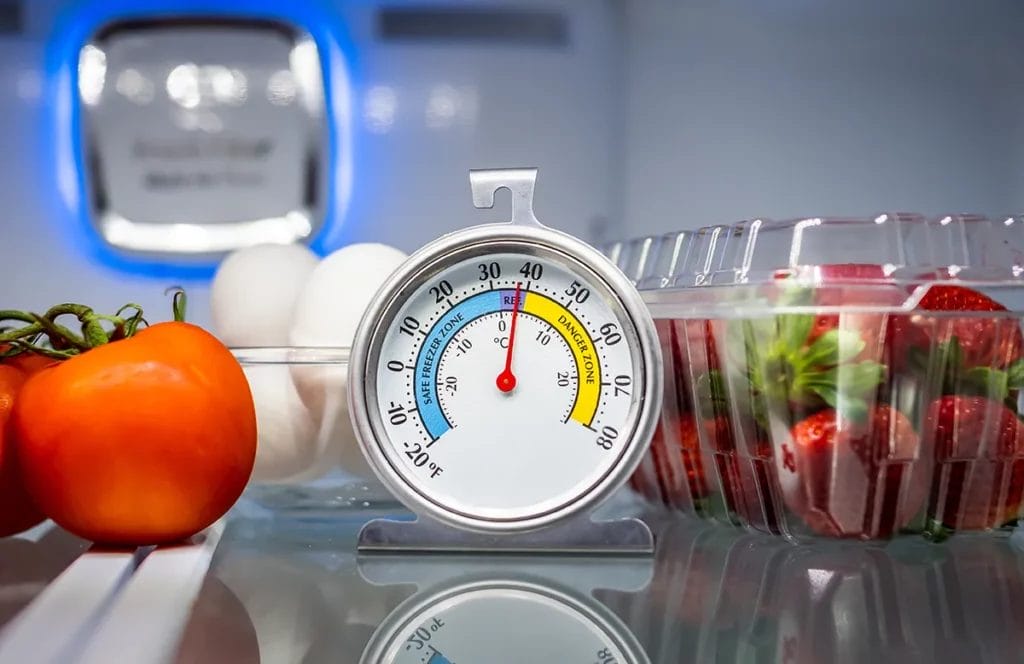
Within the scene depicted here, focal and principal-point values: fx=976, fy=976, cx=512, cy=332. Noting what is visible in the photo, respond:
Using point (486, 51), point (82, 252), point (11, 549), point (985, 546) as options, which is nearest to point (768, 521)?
point (985, 546)

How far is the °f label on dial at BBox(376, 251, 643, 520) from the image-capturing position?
748 mm

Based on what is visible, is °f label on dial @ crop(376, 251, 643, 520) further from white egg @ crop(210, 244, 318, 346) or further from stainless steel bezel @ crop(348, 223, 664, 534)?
white egg @ crop(210, 244, 318, 346)

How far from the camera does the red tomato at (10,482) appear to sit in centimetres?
80

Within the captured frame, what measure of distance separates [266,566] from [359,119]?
0.72 meters

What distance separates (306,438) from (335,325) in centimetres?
11

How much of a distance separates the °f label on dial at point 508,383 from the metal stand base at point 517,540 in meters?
0.04

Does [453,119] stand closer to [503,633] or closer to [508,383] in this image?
[508,383]

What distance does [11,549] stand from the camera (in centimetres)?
84

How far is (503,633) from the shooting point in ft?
1.93

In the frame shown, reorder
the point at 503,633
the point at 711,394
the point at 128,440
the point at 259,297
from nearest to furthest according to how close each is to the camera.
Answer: the point at 503,633, the point at 128,440, the point at 711,394, the point at 259,297

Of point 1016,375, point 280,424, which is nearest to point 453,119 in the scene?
point 280,424

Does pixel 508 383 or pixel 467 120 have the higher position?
pixel 467 120

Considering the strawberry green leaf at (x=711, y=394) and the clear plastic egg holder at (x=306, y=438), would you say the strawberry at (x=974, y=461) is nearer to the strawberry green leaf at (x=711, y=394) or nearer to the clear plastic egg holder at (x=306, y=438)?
the strawberry green leaf at (x=711, y=394)

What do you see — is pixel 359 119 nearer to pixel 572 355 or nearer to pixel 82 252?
pixel 82 252
